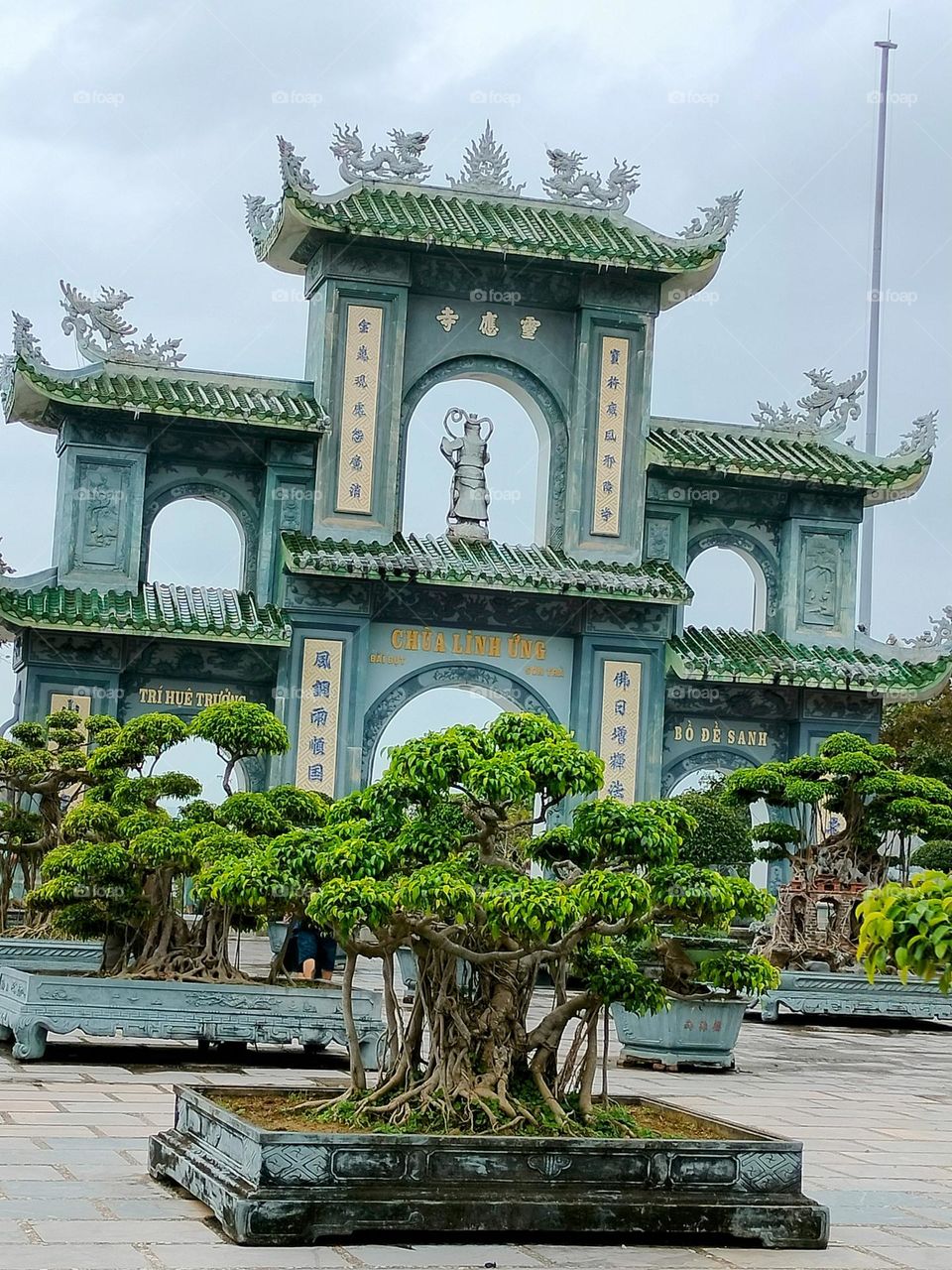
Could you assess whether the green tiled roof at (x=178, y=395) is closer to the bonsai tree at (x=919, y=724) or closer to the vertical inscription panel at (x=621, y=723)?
the vertical inscription panel at (x=621, y=723)

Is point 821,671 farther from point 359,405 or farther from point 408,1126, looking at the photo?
point 408,1126

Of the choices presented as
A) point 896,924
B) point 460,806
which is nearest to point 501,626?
point 460,806

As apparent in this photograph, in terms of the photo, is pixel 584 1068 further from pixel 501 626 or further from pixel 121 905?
pixel 501 626

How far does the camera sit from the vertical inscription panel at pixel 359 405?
21.2 meters

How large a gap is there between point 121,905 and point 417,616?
32.8 ft

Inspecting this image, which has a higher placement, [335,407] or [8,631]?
[335,407]

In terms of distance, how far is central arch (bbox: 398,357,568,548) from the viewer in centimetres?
2183

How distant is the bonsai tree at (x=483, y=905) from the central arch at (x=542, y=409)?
14.7 m

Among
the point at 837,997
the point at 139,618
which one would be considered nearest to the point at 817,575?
the point at 837,997

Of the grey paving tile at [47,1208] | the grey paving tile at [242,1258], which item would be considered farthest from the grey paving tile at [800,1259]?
the grey paving tile at [47,1208]

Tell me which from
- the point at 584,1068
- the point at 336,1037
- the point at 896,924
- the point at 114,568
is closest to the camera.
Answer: the point at 896,924

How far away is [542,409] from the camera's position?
2203cm

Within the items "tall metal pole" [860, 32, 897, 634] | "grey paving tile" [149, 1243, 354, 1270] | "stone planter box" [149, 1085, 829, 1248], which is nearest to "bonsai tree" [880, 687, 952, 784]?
"tall metal pole" [860, 32, 897, 634]

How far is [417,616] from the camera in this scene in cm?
2147
